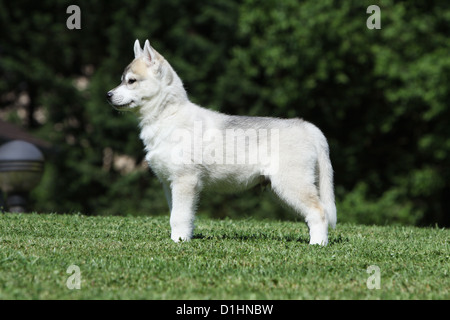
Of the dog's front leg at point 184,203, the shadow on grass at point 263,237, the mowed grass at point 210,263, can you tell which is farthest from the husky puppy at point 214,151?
the shadow on grass at point 263,237

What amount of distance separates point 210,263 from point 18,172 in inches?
276

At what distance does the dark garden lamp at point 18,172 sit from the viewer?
1184 centimetres

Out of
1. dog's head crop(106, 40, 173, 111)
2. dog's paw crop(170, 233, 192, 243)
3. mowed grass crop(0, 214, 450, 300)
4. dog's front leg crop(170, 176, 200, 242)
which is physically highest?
dog's head crop(106, 40, 173, 111)

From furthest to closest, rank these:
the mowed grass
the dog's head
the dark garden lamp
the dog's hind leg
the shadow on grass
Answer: the dark garden lamp
the shadow on grass
the dog's head
the dog's hind leg
the mowed grass

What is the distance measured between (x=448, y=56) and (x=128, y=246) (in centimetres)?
1229

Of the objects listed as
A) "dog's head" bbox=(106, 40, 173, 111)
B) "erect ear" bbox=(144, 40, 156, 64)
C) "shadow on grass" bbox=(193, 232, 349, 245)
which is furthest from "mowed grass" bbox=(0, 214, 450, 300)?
"erect ear" bbox=(144, 40, 156, 64)

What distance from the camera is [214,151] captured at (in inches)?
273

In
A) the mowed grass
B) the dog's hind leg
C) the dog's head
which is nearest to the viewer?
the mowed grass

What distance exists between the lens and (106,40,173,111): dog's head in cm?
707

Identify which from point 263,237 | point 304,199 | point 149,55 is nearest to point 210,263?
point 304,199

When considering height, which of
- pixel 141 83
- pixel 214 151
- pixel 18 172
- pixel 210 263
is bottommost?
pixel 210 263

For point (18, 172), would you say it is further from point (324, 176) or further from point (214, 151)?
point (324, 176)

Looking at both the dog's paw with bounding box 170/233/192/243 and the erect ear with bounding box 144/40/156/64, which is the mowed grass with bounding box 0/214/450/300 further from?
the erect ear with bounding box 144/40/156/64
